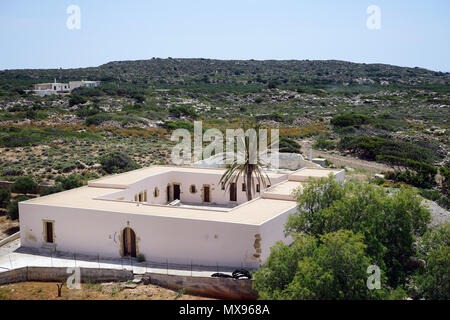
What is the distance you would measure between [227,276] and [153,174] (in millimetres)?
12224

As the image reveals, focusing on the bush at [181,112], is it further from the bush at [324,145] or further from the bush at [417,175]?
the bush at [417,175]

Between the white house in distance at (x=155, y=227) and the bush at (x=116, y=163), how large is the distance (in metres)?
13.0

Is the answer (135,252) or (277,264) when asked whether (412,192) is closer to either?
(277,264)

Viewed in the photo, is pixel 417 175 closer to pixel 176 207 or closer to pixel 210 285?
pixel 176 207

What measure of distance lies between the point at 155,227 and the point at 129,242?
1512 millimetres

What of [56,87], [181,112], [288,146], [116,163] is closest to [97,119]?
[181,112]

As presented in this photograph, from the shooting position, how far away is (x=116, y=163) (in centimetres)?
3834

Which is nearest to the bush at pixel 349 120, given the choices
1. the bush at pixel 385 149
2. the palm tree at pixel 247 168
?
the bush at pixel 385 149

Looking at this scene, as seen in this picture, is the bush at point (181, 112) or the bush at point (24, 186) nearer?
the bush at point (24, 186)

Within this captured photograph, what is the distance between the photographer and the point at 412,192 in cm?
1773

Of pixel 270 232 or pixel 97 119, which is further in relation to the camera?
pixel 97 119

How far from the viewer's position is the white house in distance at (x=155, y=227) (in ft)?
60.1

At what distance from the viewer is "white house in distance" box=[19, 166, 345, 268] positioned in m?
18.3
